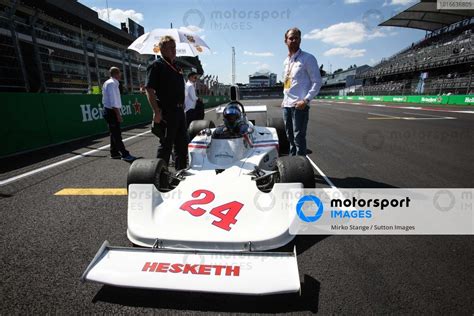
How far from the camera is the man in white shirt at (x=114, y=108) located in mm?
5523

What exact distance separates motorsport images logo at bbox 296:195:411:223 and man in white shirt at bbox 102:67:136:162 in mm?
4017

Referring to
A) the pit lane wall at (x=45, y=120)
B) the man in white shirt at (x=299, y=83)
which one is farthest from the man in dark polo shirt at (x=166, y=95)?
the pit lane wall at (x=45, y=120)

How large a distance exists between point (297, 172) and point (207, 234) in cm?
111

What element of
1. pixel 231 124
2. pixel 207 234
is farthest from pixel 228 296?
pixel 231 124

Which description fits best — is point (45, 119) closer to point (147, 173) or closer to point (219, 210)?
point (147, 173)

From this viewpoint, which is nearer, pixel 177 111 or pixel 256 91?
pixel 177 111

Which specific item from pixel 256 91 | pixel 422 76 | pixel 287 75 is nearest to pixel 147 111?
pixel 287 75

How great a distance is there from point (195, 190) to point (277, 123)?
3160 mm

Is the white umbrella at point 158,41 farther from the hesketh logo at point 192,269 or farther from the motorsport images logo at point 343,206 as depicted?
the hesketh logo at point 192,269

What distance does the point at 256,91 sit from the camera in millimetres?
78625

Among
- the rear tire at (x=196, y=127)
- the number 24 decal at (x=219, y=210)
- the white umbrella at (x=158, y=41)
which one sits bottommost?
the number 24 decal at (x=219, y=210)

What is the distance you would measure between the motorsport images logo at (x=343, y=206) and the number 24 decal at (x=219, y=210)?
1.79 feet

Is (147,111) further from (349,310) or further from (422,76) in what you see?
(422,76)

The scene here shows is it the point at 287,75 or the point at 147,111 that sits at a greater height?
the point at 287,75
